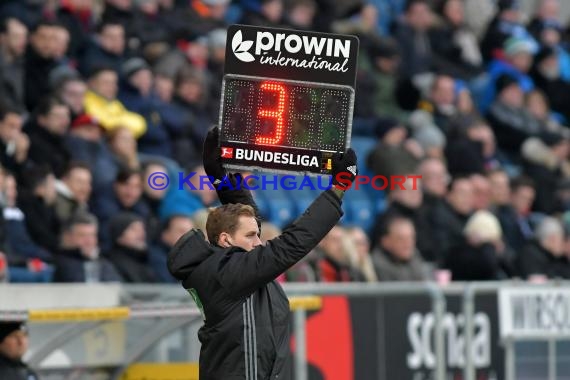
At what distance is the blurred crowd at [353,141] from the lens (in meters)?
12.6

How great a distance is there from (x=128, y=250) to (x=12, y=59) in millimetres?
2520

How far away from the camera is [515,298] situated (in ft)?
40.9

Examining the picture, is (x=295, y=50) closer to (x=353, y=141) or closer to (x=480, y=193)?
(x=480, y=193)

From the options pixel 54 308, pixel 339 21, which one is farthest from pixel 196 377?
pixel 339 21

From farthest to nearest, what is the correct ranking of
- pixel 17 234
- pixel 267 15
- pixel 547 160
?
pixel 547 160 < pixel 267 15 < pixel 17 234

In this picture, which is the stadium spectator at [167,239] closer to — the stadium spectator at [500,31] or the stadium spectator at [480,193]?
the stadium spectator at [480,193]

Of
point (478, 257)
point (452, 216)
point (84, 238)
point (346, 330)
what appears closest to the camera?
point (346, 330)

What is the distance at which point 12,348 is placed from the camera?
349 inches

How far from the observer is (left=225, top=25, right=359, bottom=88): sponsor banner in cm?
749

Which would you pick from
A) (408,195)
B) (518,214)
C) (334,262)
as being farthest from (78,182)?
(518,214)

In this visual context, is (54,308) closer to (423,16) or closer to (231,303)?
(231,303)

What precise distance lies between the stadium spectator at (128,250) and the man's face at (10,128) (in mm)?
1110

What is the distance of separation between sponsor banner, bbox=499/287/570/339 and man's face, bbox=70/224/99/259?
10.8ft

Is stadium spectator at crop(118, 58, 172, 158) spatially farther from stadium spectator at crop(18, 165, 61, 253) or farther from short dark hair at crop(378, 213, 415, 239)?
stadium spectator at crop(18, 165, 61, 253)
